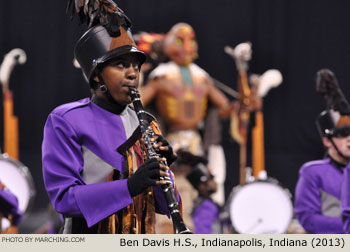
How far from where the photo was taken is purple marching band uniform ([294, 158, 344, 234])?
377 centimetres

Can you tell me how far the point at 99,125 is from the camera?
88.4 inches

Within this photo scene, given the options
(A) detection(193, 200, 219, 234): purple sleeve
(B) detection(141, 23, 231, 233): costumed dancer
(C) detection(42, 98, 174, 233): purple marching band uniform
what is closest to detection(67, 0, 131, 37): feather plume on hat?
(C) detection(42, 98, 174, 233): purple marching band uniform

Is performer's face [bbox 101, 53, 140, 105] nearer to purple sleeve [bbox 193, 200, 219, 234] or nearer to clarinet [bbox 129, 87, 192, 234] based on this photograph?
clarinet [bbox 129, 87, 192, 234]

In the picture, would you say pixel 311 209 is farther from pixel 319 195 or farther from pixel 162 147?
pixel 162 147

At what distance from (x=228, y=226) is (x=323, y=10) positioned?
10.7ft

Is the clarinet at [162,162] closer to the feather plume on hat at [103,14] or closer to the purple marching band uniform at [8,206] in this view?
the feather plume on hat at [103,14]

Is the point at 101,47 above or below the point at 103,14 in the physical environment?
below

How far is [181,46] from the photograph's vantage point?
20.3ft

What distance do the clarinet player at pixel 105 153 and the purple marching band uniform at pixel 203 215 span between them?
2767 mm

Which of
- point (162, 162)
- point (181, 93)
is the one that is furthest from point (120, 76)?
point (181, 93)

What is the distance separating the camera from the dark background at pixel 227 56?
7641 mm

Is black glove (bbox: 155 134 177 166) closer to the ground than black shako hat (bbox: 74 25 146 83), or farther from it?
closer to the ground

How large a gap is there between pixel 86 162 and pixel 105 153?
61 millimetres

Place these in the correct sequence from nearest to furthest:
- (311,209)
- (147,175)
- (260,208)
Answer: (147,175) < (311,209) < (260,208)
